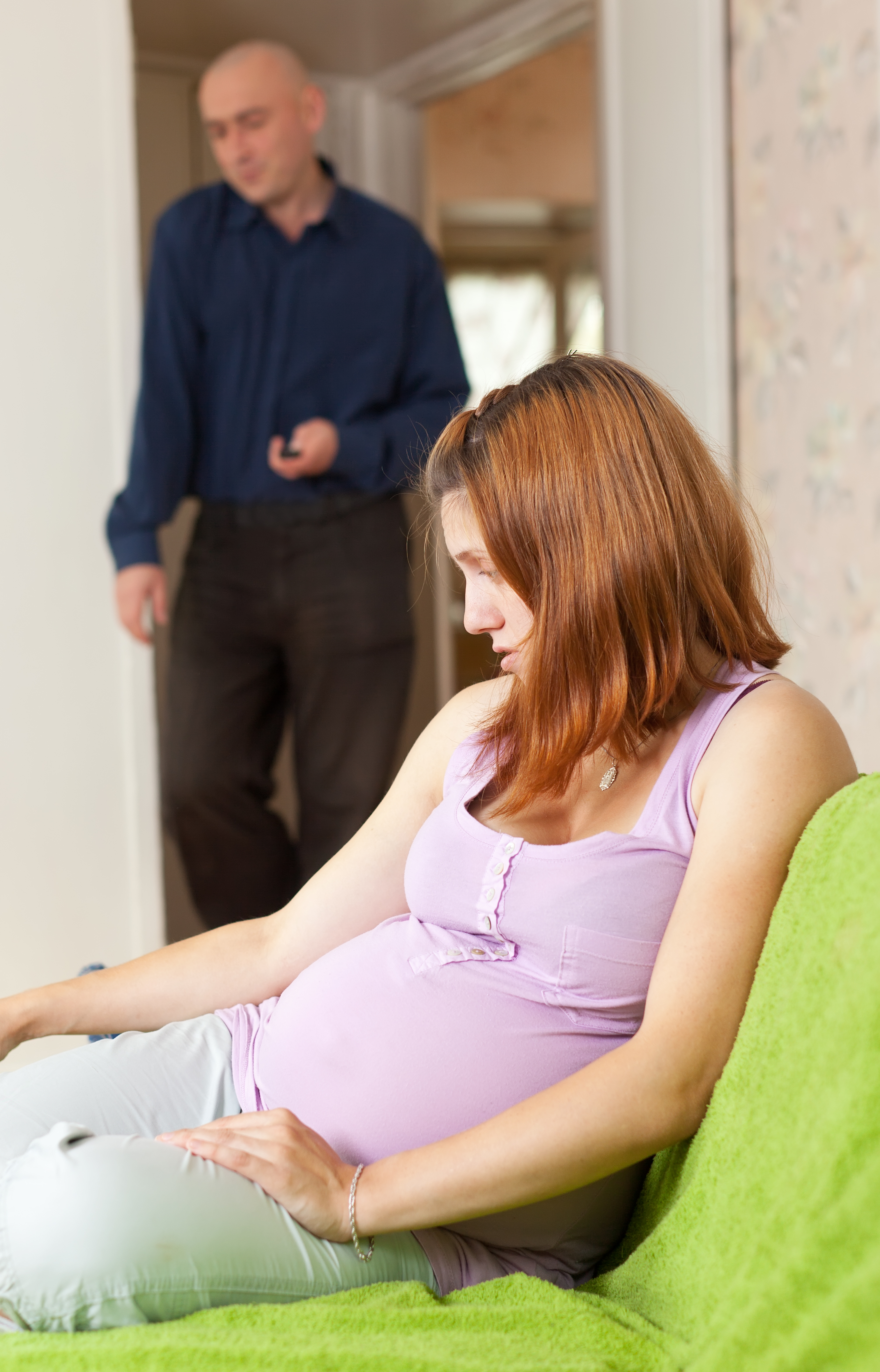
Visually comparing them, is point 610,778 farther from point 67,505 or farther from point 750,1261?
point 67,505

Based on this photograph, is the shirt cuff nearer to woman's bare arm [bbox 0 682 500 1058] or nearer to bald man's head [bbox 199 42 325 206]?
bald man's head [bbox 199 42 325 206]

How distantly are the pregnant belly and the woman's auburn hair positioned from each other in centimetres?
16

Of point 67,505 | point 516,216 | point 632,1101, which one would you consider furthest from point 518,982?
point 516,216

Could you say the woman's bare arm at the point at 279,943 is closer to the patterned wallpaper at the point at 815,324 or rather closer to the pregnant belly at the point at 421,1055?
the pregnant belly at the point at 421,1055

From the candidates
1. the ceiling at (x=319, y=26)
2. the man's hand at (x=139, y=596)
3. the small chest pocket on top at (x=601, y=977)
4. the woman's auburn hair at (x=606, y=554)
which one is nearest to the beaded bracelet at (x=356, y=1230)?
the small chest pocket on top at (x=601, y=977)

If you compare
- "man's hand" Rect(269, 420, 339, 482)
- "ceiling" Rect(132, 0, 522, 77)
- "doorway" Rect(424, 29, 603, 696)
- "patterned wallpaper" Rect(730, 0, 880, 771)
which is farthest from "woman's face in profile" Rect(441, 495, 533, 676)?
"doorway" Rect(424, 29, 603, 696)

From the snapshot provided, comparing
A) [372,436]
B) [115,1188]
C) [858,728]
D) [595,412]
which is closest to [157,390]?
[372,436]

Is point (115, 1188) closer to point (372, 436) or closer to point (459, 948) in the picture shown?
point (459, 948)

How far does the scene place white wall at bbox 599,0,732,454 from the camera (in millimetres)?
2525

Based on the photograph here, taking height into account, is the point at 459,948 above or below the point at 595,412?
below

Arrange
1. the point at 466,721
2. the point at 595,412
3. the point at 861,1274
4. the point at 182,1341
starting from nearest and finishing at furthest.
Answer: the point at 861,1274 < the point at 182,1341 < the point at 595,412 < the point at 466,721

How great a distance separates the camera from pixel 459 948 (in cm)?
101

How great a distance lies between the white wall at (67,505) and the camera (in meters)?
2.41

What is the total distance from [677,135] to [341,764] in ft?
4.54
